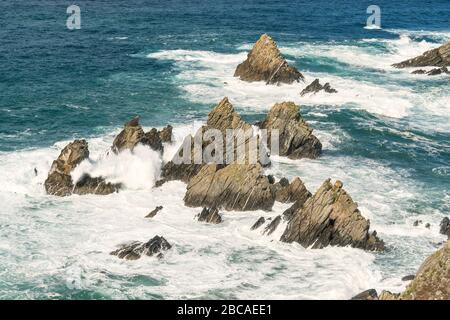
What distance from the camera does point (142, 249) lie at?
168 ft

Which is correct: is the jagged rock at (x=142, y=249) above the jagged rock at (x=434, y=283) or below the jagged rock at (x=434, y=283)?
below

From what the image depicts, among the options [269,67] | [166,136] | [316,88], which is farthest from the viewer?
[269,67]

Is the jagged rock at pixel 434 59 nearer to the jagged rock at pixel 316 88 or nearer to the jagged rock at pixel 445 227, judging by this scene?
the jagged rock at pixel 316 88

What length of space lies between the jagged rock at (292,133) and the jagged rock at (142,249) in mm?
22721

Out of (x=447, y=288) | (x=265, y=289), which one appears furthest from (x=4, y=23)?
(x=447, y=288)

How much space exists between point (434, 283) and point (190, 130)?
1673 inches

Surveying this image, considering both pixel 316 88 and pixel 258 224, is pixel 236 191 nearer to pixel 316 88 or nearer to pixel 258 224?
pixel 258 224

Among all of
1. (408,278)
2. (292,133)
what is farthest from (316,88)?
(408,278)

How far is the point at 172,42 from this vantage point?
119250mm

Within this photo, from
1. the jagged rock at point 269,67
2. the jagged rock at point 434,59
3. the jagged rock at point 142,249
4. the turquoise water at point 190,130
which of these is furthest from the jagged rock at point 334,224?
the jagged rock at point 434,59

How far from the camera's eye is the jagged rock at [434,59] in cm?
11107

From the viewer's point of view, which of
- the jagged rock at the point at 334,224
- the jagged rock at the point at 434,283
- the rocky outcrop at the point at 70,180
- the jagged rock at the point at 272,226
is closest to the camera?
the jagged rock at the point at 434,283

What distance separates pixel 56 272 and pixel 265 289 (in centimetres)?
1445
